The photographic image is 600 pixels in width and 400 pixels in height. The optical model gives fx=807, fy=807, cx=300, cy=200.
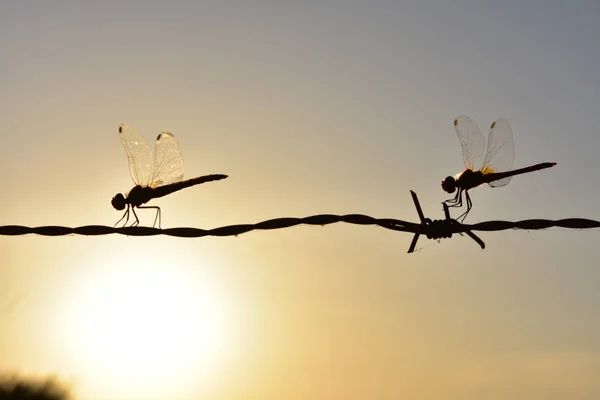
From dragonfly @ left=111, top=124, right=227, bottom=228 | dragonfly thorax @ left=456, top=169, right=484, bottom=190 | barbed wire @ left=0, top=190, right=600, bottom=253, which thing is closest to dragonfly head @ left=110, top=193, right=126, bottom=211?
dragonfly @ left=111, top=124, right=227, bottom=228

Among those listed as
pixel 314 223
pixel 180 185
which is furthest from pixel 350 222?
pixel 180 185

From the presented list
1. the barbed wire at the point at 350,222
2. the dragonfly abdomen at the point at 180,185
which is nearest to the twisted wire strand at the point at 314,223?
the barbed wire at the point at 350,222

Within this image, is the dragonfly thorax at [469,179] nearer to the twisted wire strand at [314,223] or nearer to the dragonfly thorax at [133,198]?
the twisted wire strand at [314,223]

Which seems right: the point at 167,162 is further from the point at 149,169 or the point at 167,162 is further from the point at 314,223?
the point at 314,223

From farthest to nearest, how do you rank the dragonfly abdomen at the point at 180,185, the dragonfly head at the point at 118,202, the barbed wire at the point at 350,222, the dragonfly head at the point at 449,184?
the dragonfly abdomen at the point at 180,185
the dragonfly head at the point at 449,184
the dragonfly head at the point at 118,202
the barbed wire at the point at 350,222

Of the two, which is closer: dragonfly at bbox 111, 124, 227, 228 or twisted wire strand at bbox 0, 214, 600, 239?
twisted wire strand at bbox 0, 214, 600, 239

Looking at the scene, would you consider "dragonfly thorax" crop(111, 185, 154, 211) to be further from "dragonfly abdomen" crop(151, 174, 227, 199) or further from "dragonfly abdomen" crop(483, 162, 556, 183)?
"dragonfly abdomen" crop(483, 162, 556, 183)

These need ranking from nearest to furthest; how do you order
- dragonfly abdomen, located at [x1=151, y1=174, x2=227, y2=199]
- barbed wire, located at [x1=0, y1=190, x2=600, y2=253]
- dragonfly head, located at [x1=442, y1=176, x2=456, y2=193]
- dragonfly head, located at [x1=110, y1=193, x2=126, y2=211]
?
1. barbed wire, located at [x1=0, y1=190, x2=600, y2=253]
2. dragonfly head, located at [x1=110, y1=193, x2=126, y2=211]
3. dragonfly head, located at [x1=442, y1=176, x2=456, y2=193]
4. dragonfly abdomen, located at [x1=151, y1=174, x2=227, y2=199]
